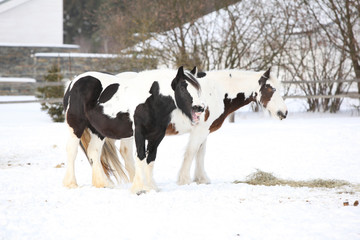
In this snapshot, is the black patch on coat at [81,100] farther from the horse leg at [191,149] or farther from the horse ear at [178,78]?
the horse leg at [191,149]

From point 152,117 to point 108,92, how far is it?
743 millimetres

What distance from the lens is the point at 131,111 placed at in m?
5.47

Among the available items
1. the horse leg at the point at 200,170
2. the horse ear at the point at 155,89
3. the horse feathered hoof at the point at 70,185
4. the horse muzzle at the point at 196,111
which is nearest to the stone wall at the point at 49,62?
the horse leg at the point at 200,170

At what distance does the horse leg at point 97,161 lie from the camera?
607cm

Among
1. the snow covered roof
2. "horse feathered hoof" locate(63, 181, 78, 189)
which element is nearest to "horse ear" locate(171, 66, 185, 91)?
"horse feathered hoof" locate(63, 181, 78, 189)

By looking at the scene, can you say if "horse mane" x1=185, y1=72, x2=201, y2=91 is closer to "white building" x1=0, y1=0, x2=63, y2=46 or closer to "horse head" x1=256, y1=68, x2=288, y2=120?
"horse head" x1=256, y1=68, x2=288, y2=120

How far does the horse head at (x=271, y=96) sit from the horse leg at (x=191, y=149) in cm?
101

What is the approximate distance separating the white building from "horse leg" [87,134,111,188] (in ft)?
65.5

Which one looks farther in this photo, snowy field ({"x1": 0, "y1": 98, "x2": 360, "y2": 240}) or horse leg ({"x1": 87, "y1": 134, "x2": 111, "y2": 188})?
horse leg ({"x1": 87, "y1": 134, "x2": 111, "y2": 188})

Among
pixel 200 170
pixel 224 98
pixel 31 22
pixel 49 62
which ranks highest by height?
pixel 31 22

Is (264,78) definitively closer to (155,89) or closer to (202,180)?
(202,180)

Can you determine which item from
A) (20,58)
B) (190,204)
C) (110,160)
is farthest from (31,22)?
(190,204)

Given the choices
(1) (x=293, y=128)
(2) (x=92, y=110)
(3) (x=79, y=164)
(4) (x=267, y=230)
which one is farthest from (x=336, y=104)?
(4) (x=267, y=230)

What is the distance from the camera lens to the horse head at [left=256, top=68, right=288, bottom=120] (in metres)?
6.59
